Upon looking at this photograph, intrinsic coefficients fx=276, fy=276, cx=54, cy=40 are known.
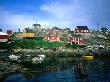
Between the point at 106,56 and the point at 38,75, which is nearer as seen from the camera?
the point at 38,75

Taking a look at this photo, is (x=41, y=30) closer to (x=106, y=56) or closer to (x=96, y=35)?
(x=96, y=35)

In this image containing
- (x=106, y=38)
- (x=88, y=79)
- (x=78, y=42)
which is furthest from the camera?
(x=106, y=38)

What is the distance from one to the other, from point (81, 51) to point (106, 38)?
56582mm

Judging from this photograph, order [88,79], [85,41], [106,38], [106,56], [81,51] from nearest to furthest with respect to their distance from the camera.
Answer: [88,79] → [106,56] → [81,51] → [85,41] → [106,38]

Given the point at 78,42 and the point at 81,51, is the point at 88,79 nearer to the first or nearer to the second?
the point at 81,51

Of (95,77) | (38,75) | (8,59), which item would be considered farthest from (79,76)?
(8,59)

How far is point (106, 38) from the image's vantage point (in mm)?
180625

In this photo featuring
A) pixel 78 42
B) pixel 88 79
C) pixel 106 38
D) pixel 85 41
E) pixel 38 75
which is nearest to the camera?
pixel 88 79

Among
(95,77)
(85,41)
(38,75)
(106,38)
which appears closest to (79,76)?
(95,77)

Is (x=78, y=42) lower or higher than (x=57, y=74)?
higher

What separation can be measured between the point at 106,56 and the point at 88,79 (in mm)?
59394

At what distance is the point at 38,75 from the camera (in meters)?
66.6

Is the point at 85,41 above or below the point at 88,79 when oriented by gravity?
above

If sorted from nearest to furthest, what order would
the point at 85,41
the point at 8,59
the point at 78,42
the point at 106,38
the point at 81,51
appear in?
the point at 8,59 → the point at 81,51 → the point at 78,42 → the point at 85,41 → the point at 106,38
